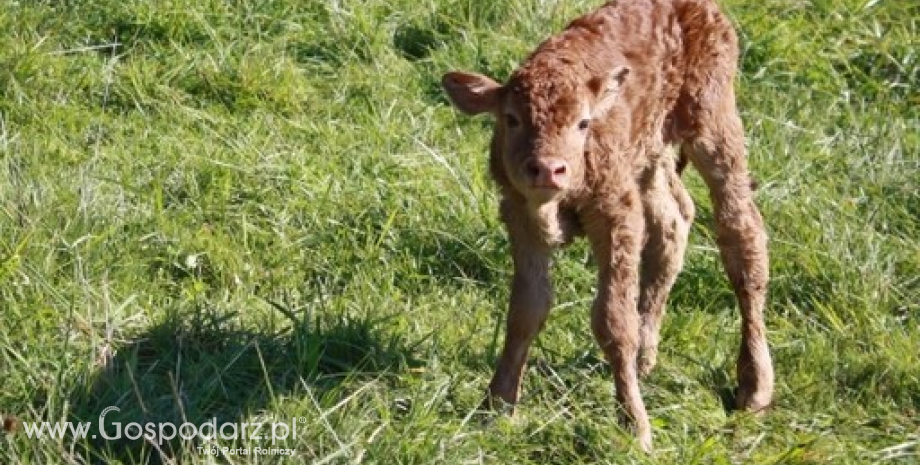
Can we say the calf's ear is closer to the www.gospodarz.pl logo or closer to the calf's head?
the calf's head

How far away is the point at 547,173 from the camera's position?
6.69 metres

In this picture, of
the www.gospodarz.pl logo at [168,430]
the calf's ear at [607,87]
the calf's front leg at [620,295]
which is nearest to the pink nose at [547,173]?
the calf's ear at [607,87]

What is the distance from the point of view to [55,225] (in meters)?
7.78

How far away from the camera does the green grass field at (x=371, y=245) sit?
6.89 meters

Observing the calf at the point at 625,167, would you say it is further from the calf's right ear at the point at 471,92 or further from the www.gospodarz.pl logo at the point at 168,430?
the www.gospodarz.pl logo at the point at 168,430

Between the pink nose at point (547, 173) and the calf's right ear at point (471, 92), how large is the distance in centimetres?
47

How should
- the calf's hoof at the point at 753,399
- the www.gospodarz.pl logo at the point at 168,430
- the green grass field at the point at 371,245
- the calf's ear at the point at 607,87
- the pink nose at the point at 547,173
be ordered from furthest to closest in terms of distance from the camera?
the calf's hoof at the point at 753,399, the calf's ear at the point at 607,87, the green grass field at the point at 371,245, the pink nose at the point at 547,173, the www.gospodarz.pl logo at the point at 168,430

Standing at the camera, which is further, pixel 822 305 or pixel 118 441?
pixel 822 305

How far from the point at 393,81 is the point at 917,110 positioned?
250 centimetres

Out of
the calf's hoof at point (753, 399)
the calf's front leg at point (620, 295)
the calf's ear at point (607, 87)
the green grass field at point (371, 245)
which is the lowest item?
the calf's hoof at point (753, 399)

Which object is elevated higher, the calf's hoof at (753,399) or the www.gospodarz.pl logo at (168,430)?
the www.gospodarz.pl logo at (168,430)

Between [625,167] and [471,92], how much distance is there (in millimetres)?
617

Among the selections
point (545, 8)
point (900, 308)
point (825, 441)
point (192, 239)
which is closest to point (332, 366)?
point (192, 239)

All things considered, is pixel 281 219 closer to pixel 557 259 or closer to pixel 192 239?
pixel 192 239
